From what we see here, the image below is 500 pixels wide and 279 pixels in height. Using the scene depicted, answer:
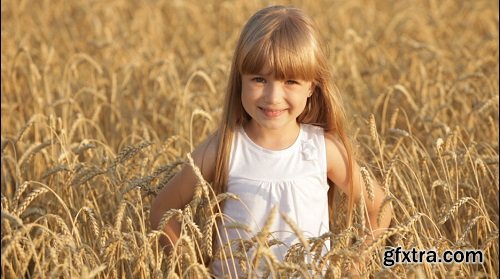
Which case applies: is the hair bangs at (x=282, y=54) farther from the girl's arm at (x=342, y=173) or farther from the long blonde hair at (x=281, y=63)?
the girl's arm at (x=342, y=173)

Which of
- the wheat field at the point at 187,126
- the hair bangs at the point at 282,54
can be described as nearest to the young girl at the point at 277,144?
the hair bangs at the point at 282,54

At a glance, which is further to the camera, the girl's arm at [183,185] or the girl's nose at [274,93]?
the girl's arm at [183,185]

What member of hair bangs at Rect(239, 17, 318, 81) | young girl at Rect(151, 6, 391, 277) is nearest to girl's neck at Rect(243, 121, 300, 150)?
young girl at Rect(151, 6, 391, 277)

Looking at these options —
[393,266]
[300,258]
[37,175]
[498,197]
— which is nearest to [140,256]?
[300,258]

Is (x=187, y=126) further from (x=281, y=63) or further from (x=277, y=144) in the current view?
(x=281, y=63)

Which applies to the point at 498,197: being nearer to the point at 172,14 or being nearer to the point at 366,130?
the point at 366,130

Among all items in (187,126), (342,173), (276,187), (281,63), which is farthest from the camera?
(187,126)

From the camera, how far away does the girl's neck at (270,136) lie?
108 inches

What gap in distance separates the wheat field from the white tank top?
11 centimetres

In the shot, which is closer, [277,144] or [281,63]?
[281,63]

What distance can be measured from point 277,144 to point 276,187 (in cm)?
15

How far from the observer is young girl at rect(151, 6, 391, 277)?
8.54ft

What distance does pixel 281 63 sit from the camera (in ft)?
8.43

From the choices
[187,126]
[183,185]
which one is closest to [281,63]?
[183,185]
